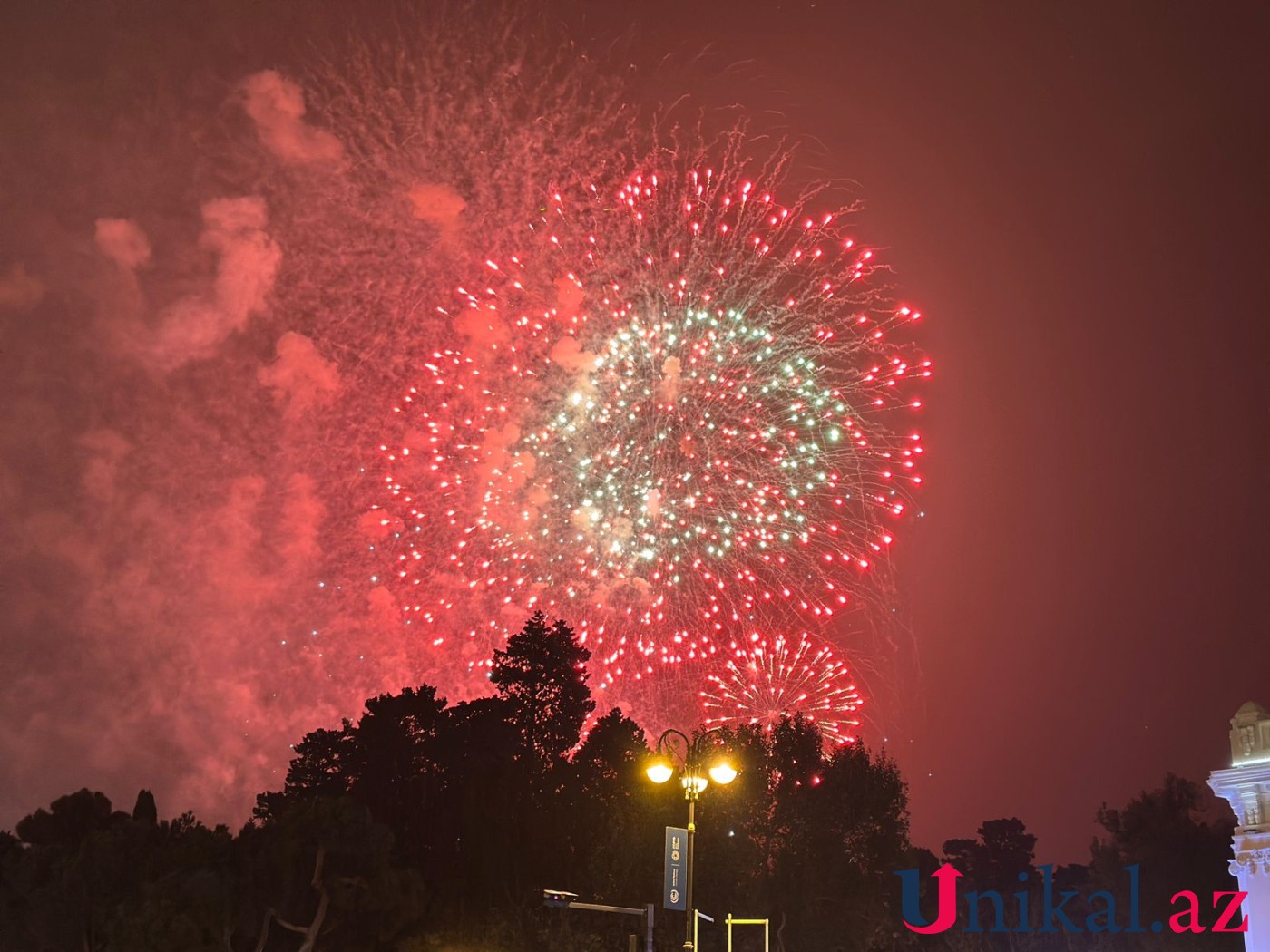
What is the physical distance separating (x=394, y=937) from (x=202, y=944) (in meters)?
6.35

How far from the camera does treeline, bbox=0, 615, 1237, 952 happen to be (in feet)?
131

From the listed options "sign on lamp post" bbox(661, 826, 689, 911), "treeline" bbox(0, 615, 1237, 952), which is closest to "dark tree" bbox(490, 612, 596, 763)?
"treeline" bbox(0, 615, 1237, 952)

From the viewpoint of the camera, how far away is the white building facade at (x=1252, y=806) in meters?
27.2

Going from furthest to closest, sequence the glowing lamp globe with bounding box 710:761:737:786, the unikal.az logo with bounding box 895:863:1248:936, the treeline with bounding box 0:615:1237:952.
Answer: the unikal.az logo with bounding box 895:863:1248:936
the treeline with bounding box 0:615:1237:952
the glowing lamp globe with bounding box 710:761:737:786

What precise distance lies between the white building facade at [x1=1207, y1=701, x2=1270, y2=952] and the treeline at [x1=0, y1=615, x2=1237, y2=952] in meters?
18.1

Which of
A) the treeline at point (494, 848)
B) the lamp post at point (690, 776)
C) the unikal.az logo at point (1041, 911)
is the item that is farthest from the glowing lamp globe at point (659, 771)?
the unikal.az logo at point (1041, 911)

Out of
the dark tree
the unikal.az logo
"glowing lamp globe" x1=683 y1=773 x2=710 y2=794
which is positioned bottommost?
the unikal.az logo

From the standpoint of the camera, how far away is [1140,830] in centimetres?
6400

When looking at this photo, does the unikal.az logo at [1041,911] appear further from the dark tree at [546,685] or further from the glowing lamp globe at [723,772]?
the glowing lamp globe at [723,772]

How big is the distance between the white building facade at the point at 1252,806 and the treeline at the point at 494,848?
18.1 m

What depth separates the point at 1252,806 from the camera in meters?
28.1

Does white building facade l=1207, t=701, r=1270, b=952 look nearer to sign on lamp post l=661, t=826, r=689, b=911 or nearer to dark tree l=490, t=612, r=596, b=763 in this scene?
sign on lamp post l=661, t=826, r=689, b=911

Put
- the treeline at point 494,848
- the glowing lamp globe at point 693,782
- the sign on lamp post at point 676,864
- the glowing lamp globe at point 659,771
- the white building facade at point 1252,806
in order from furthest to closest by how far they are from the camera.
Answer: the treeline at point 494,848 → the white building facade at point 1252,806 → the sign on lamp post at point 676,864 → the glowing lamp globe at point 693,782 → the glowing lamp globe at point 659,771

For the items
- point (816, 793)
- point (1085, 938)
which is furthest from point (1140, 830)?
point (816, 793)
